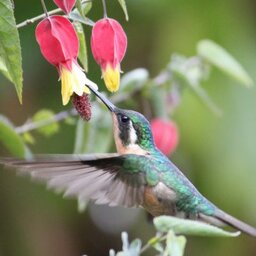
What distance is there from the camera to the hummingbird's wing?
127cm

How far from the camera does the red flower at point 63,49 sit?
4.26ft

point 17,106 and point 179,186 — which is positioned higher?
point 17,106

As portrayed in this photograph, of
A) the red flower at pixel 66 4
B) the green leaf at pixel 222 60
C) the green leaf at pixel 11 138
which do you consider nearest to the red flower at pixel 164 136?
the green leaf at pixel 222 60

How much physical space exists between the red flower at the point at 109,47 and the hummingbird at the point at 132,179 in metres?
0.04

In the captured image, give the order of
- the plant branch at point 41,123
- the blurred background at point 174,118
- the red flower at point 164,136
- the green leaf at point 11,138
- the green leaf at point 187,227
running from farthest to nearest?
the blurred background at point 174,118 < the red flower at point 164,136 < the plant branch at point 41,123 < the green leaf at point 11,138 < the green leaf at point 187,227

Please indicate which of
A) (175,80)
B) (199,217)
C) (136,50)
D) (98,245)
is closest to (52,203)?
(98,245)

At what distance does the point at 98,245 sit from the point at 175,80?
1.42 metres

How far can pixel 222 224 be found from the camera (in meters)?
1.56

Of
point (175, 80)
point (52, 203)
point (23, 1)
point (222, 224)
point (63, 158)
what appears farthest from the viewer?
point (52, 203)

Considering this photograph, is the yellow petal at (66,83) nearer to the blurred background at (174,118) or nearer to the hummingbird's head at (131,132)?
the hummingbird's head at (131,132)

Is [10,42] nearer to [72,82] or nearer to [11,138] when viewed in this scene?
[72,82]

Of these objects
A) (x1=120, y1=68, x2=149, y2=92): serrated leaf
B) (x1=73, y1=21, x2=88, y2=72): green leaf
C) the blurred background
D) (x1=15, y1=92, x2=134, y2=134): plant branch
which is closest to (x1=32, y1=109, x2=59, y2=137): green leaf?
(x1=15, y1=92, x2=134, y2=134): plant branch

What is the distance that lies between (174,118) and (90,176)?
5.97 ft

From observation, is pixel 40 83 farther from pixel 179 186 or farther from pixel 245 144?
pixel 179 186
